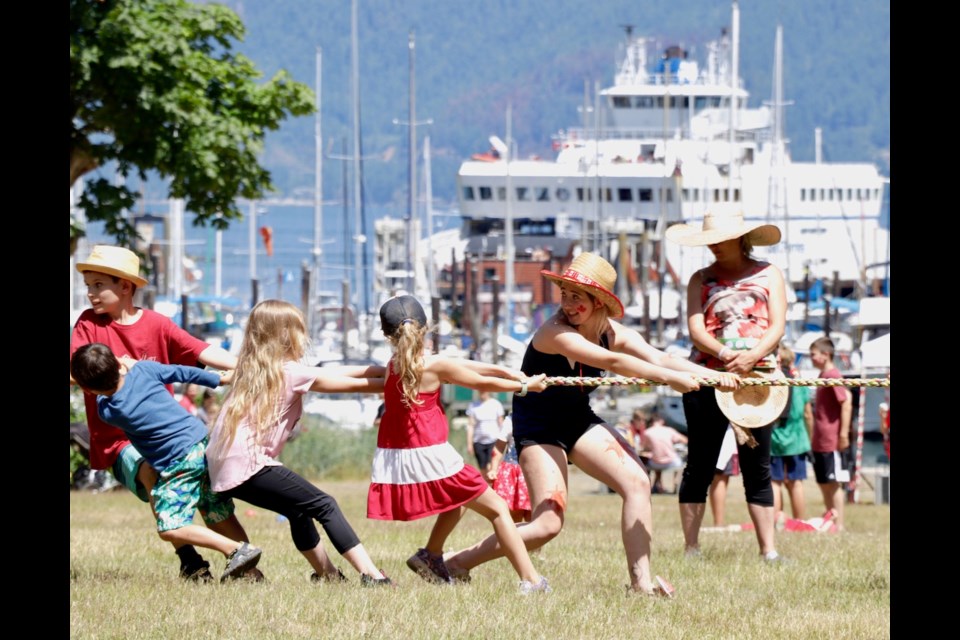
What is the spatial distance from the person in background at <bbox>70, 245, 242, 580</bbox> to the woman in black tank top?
61.9 inches

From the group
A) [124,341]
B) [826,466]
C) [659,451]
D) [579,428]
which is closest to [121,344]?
[124,341]

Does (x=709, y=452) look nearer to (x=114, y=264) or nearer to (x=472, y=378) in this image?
(x=472, y=378)

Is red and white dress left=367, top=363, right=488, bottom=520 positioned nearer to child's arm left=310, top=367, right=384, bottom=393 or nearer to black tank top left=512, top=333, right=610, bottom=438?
child's arm left=310, top=367, right=384, bottom=393

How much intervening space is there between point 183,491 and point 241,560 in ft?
1.52

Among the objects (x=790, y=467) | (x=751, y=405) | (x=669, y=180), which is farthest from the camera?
(x=669, y=180)

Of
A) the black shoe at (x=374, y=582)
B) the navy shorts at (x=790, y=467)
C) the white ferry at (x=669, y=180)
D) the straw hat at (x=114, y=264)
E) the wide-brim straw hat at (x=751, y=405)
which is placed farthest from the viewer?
the white ferry at (x=669, y=180)

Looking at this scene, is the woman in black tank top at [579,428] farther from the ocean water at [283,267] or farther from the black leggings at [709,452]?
the ocean water at [283,267]

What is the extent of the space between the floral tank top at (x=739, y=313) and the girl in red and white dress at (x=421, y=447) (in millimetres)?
1835

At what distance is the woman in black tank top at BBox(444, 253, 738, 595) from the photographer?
7.32 meters

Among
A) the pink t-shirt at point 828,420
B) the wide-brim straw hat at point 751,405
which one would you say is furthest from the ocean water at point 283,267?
the wide-brim straw hat at point 751,405

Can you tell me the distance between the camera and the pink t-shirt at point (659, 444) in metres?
23.1

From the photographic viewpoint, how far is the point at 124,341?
784cm

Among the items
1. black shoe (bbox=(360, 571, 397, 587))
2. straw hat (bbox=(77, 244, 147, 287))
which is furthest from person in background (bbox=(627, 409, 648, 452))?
black shoe (bbox=(360, 571, 397, 587))
